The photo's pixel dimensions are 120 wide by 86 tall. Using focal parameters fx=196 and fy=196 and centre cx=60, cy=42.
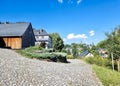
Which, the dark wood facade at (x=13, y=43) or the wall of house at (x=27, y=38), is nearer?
the dark wood facade at (x=13, y=43)

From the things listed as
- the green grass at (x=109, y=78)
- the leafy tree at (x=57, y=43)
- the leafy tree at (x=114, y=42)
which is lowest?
the green grass at (x=109, y=78)

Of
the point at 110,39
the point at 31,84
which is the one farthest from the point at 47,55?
the point at 31,84

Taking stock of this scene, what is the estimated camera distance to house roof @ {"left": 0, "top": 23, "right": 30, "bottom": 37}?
36.5m

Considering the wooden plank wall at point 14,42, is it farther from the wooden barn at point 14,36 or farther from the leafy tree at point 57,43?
the leafy tree at point 57,43

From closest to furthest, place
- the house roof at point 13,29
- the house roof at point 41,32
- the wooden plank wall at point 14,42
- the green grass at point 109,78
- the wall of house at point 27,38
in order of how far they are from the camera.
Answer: the green grass at point 109,78 → the wooden plank wall at point 14,42 → the house roof at point 13,29 → the wall of house at point 27,38 → the house roof at point 41,32

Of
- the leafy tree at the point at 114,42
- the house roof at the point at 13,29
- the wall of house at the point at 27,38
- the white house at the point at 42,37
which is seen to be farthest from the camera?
the white house at the point at 42,37

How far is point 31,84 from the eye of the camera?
1060cm

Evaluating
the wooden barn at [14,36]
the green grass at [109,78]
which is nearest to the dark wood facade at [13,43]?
the wooden barn at [14,36]

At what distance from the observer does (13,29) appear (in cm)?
3819

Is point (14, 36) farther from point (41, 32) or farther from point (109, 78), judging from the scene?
point (41, 32)

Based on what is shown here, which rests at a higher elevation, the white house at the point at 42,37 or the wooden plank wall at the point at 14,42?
the white house at the point at 42,37

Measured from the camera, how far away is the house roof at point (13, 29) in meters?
36.5

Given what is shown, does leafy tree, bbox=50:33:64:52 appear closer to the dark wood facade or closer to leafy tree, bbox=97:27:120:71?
the dark wood facade

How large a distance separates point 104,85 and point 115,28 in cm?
2028
